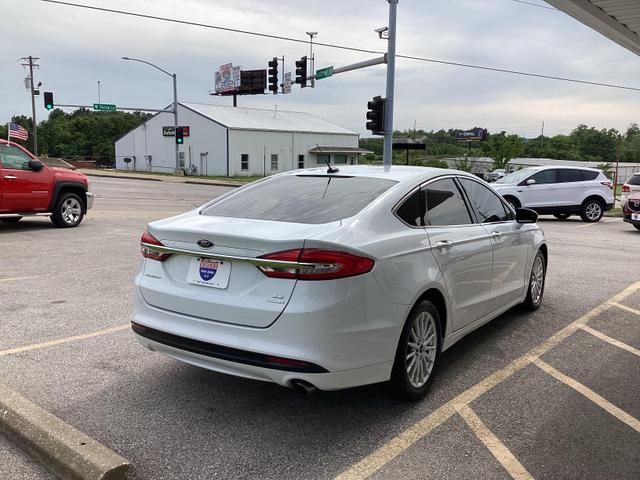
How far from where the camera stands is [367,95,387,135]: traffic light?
18688 mm

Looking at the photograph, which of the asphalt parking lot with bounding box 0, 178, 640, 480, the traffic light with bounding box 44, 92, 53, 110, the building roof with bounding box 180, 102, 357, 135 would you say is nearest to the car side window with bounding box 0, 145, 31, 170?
the asphalt parking lot with bounding box 0, 178, 640, 480

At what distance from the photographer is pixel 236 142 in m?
51.6

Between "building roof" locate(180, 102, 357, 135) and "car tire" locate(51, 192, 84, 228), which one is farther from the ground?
"building roof" locate(180, 102, 357, 135)

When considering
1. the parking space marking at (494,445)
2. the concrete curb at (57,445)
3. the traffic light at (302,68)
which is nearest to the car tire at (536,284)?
the parking space marking at (494,445)

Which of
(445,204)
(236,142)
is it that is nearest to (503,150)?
(236,142)

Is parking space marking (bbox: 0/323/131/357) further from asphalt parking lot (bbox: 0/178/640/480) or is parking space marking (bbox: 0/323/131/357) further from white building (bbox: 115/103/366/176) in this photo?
white building (bbox: 115/103/366/176)

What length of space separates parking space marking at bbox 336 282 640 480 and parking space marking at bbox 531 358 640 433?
0.50ft

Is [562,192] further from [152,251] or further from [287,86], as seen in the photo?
[287,86]

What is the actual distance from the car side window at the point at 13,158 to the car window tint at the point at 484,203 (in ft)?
31.6

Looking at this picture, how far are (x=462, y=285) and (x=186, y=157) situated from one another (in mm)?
54152

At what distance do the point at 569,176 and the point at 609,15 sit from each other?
1186cm

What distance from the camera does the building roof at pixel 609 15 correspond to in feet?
21.4

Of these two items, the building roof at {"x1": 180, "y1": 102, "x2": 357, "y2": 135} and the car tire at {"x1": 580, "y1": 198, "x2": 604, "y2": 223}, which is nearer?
the car tire at {"x1": 580, "y1": 198, "x2": 604, "y2": 223}

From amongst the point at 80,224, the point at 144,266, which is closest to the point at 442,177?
the point at 144,266
